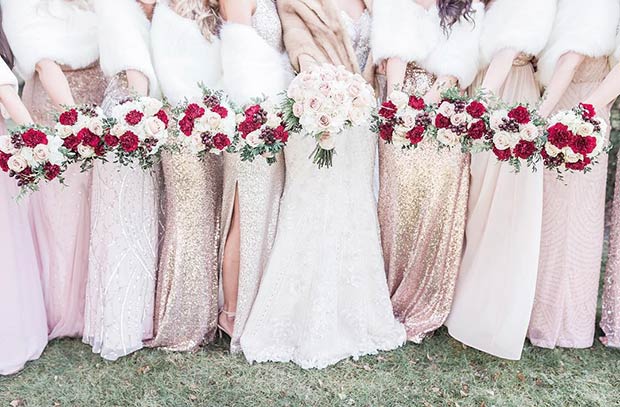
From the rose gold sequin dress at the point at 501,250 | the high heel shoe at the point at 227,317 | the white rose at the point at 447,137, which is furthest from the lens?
the high heel shoe at the point at 227,317

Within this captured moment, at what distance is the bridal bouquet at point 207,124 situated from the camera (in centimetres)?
337

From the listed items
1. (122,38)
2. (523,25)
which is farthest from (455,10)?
(122,38)

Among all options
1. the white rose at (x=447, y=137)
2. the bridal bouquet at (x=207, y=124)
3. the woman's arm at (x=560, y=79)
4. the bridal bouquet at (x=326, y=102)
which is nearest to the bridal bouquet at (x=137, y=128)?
the bridal bouquet at (x=207, y=124)

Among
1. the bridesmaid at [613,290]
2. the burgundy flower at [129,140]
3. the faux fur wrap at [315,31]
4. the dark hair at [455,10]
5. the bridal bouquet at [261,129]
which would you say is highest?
the dark hair at [455,10]

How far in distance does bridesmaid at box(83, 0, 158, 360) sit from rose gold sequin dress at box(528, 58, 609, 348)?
7.81 feet

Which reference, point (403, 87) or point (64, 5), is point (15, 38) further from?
point (403, 87)

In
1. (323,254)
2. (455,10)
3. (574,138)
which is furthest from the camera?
(323,254)

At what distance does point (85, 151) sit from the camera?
11.1 feet

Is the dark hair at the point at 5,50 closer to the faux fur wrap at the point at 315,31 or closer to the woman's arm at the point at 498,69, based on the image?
the faux fur wrap at the point at 315,31

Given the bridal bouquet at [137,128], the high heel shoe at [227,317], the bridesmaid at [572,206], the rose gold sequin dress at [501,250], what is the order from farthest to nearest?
the high heel shoe at [227,317], the rose gold sequin dress at [501,250], the bridesmaid at [572,206], the bridal bouquet at [137,128]

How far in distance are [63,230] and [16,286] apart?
1.52 feet

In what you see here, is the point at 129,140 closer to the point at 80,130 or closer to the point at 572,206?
the point at 80,130

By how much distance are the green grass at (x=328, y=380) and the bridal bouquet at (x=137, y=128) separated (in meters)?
1.26

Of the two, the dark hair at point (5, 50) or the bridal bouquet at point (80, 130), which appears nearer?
the bridal bouquet at point (80, 130)
